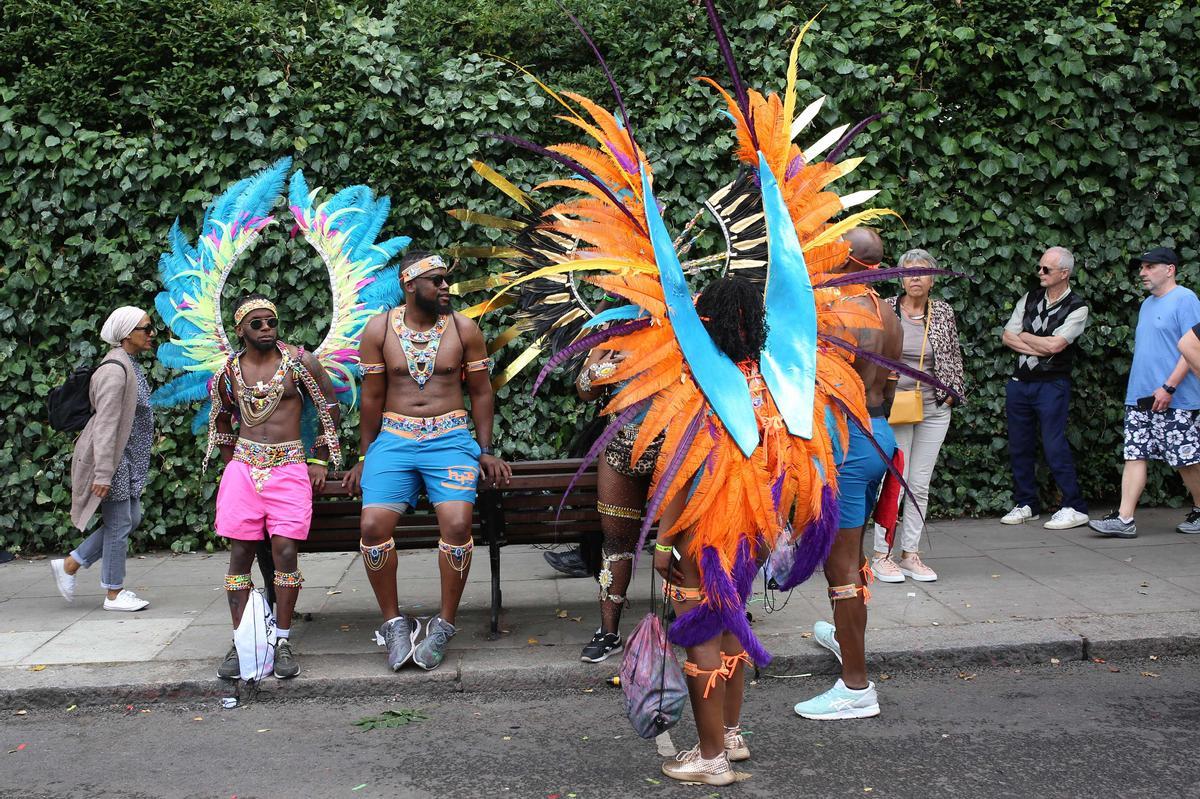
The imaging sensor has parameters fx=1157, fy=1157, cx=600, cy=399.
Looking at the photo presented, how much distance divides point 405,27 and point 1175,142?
5.58 metres

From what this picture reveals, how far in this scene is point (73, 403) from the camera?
21.5 feet

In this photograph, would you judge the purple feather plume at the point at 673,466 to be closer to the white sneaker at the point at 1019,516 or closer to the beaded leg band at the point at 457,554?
the beaded leg band at the point at 457,554

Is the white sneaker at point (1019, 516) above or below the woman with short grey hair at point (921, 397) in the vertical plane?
below

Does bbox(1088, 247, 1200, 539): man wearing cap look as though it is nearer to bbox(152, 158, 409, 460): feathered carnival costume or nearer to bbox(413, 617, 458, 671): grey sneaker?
bbox(413, 617, 458, 671): grey sneaker

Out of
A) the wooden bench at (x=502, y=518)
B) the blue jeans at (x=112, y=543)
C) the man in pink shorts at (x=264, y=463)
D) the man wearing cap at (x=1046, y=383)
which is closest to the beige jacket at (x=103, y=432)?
the blue jeans at (x=112, y=543)

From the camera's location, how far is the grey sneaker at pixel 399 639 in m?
5.52

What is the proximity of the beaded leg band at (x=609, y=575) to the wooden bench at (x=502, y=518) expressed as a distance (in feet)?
1.68

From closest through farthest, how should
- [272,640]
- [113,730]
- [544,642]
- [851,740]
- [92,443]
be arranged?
1. [851,740]
2. [113,730]
3. [272,640]
4. [544,642]
5. [92,443]

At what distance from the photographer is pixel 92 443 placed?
6.51m

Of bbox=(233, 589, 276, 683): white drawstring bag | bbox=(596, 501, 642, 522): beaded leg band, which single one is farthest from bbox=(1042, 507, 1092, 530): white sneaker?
bbox=(233, 589, 276, 683): white drawstring bag

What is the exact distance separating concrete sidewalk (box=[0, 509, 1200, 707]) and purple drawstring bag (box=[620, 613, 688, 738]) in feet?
4.40

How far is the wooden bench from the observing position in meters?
6.05

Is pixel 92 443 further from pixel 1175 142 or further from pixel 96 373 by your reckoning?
pixel 1175 142

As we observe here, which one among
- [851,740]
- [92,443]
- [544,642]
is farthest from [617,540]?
[92,443]
